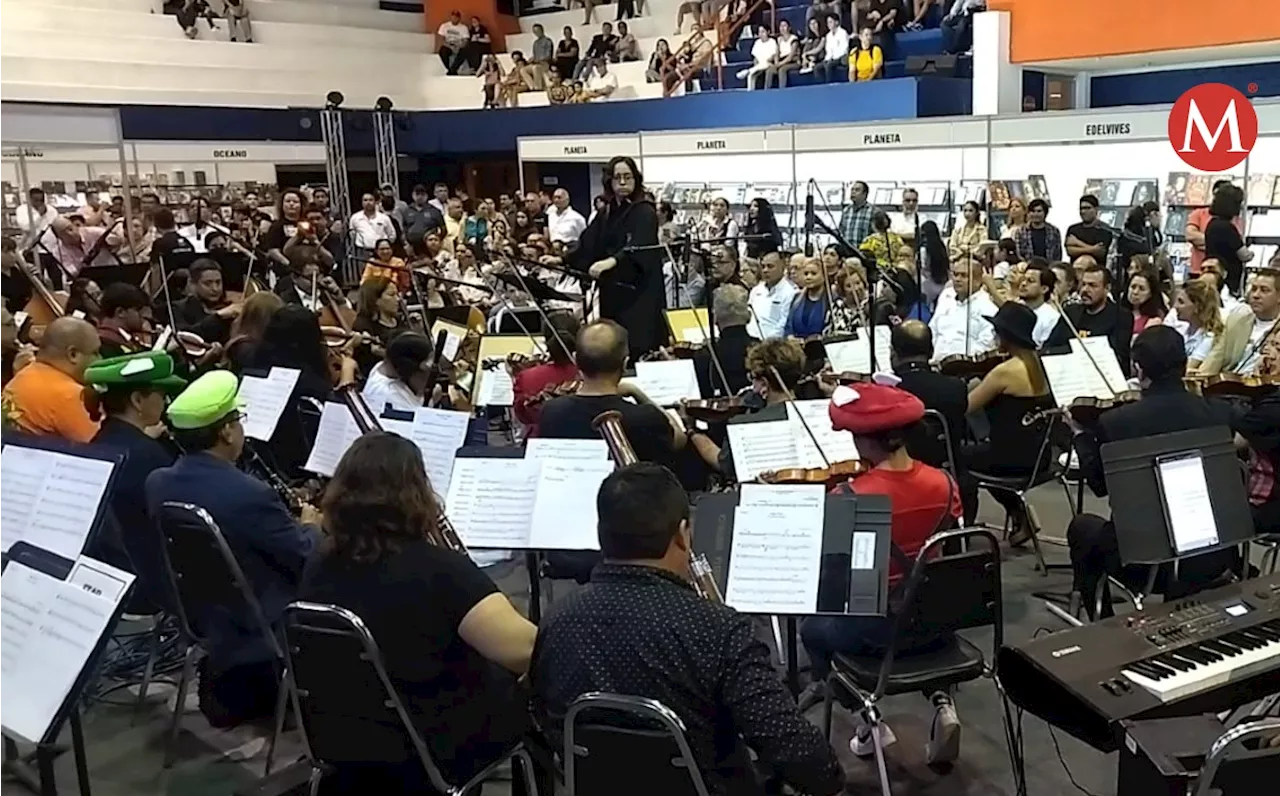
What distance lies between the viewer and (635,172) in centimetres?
641

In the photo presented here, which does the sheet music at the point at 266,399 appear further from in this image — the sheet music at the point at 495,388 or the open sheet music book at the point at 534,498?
the open sheet music book at the point at 534,498

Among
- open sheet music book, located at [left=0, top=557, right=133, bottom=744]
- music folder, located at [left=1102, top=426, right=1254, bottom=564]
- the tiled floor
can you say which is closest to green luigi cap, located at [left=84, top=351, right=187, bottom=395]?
the tiled floor

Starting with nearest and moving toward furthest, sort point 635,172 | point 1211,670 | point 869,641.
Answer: point 1211,670, point 869,641, point 635,172

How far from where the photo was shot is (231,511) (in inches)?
125

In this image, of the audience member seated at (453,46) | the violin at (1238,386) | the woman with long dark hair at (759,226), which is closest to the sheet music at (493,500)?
the violin at (1238,386)

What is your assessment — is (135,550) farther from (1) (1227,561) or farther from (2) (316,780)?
(1) (1227,561)

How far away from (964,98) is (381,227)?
20.9 feet

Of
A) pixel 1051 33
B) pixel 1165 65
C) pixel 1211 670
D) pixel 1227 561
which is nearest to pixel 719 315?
pixel 1227 561

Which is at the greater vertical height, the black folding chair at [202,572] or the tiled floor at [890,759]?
the black folding chair at [202,572]

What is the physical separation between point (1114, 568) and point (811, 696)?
1153 mm

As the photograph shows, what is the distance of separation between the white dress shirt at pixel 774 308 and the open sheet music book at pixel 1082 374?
280 centimetres

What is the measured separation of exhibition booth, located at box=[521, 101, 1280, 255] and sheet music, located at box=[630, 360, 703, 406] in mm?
4309

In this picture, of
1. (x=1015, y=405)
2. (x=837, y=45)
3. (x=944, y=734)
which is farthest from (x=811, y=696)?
(x=837, y=45)

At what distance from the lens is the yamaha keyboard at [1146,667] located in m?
2.45
